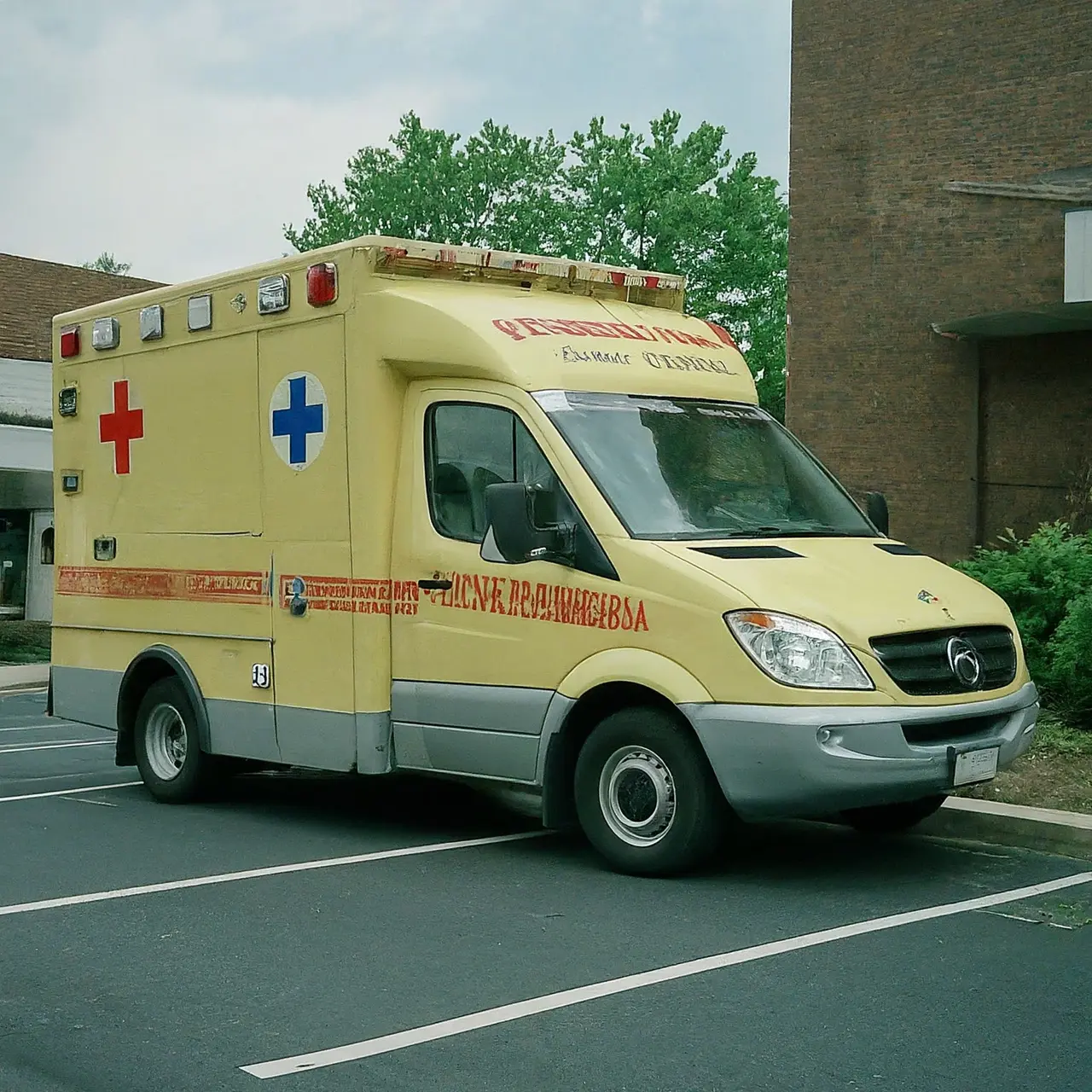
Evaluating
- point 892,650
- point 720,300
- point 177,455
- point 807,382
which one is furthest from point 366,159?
point 892,650

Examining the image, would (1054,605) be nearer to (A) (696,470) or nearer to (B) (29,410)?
(A) (696,470)

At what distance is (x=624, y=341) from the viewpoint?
8719mm

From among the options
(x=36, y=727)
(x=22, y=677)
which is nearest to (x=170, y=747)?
(x=36, y=727)

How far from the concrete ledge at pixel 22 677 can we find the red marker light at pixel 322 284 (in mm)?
12595

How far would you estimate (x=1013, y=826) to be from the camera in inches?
327

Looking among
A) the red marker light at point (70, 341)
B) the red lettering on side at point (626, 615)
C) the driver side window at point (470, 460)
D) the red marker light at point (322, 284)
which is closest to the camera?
the red lettering on side at point (626, 615)

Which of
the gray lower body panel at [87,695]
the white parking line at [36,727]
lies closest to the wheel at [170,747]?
the gray lower body panel at [87,695]

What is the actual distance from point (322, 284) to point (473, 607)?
2.03 metres

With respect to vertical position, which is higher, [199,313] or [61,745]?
[199,313]

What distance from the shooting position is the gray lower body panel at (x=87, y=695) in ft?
34.8

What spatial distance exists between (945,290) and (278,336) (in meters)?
12.8

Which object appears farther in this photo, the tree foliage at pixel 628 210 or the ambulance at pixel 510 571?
the tree foliage at pixel 628 210

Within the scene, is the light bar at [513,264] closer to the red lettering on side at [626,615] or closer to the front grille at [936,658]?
the red lettering on side at [626,615]

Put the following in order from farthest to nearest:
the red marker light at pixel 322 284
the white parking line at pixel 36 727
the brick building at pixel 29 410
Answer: the brick building at pixel 29 410 < the white parking line at pixel 36 727 < the red marker light at pixel 322 284
